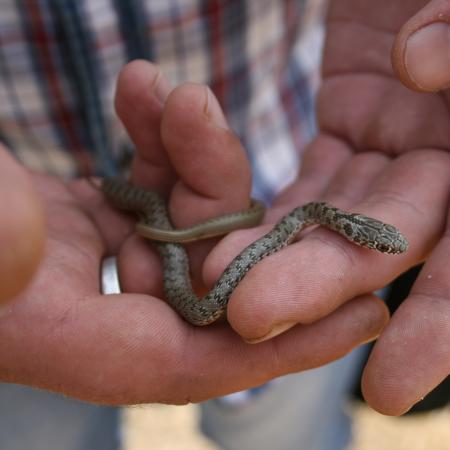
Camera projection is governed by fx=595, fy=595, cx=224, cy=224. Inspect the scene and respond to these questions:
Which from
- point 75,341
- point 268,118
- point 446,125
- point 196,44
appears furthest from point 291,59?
point 75,341

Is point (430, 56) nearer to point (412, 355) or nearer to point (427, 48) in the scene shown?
point (427, 48)

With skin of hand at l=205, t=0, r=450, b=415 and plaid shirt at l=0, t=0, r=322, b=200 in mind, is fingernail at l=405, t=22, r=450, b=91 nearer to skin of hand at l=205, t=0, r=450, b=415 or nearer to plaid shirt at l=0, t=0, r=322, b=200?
skin of hand at l=205, t=0, r=450, b=415

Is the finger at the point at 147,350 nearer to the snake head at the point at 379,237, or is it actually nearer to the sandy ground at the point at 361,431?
the snake head at the point at 379,237

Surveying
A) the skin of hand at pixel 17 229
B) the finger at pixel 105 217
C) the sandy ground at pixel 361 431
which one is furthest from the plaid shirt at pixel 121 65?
the sandy ground at pixel 361 431

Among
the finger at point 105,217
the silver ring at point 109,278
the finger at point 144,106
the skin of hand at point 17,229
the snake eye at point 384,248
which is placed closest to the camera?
the skin of hand at point 17,229

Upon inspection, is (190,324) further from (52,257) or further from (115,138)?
(115,138)

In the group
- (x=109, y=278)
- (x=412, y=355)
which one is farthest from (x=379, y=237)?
(x=109, y=278)
